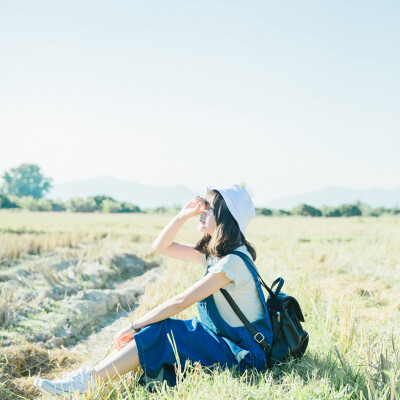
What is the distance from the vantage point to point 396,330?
311 centimetres

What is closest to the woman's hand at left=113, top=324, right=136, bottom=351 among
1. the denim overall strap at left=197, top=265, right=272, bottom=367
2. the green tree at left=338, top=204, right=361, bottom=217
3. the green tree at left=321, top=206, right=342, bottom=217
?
the denim overall strap at left=197, top=265, right=272, bottom=367

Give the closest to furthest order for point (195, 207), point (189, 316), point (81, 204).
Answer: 1. point (195, 207)
2. point (189, 316)
3. point (81, 204)

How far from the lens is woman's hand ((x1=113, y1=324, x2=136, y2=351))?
2479 millimetres

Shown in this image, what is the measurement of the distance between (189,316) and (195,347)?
1.27 metres

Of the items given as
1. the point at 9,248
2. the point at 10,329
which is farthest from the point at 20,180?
the point at 10,329

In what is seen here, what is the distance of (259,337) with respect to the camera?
7.98 ft

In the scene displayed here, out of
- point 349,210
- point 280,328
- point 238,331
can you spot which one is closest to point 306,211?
point 349,210

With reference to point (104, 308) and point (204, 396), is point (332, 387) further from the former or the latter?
point (104, 308)

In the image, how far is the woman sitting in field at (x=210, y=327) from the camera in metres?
2.39

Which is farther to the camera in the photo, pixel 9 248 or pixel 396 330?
pixel 9 248

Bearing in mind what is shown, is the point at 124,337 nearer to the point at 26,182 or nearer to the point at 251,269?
the point at 251,269

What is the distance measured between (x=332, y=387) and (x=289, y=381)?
25cm

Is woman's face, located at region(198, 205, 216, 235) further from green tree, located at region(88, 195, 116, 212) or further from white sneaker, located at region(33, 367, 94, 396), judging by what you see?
green tree, located at region(88, 195, 116, 212)

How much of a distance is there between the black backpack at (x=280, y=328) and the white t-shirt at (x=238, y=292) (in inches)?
1.6
